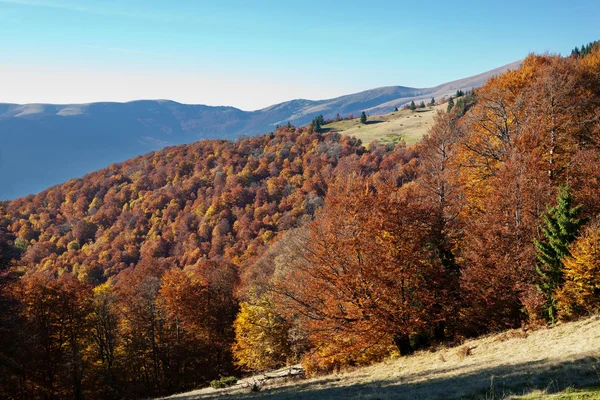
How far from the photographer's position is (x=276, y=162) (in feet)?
524

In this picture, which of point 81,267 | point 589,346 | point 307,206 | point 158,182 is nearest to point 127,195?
point 158,182

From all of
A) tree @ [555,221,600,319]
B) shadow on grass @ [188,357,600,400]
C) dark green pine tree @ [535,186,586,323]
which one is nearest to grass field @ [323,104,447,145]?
dark green pine tree @ [535,186,586,323]

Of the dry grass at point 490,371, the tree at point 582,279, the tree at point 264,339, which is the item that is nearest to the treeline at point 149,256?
the tree at point 264,339

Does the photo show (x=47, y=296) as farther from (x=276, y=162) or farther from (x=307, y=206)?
(x=276, y=162)

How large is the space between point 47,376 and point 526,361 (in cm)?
4315

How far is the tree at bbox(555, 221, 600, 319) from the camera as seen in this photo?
1814 centimetres

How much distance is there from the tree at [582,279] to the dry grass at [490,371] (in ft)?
4.03

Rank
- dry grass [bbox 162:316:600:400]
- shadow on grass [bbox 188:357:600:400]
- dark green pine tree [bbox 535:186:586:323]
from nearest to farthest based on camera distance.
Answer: shadow on grass [bbox 188:357:600:400], dry grass [bbox 162:316:600:400], dark green pine tree [bbox 535:186:586:323]

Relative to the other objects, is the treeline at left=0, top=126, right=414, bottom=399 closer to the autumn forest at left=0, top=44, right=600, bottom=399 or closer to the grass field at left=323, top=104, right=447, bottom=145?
the autumn forest at left=0, top=44, right=600, bottom=399

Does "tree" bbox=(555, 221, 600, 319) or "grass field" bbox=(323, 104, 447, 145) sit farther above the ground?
"grass field" bbox=(323, 104, 447, 145)

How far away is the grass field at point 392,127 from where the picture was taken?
471ft

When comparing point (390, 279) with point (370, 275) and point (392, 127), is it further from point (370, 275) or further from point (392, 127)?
point (392, 127)

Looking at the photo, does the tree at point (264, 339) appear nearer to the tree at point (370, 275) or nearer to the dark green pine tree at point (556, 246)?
the tree at point (370, 275)

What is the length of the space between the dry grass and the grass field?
116640mm
